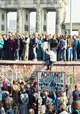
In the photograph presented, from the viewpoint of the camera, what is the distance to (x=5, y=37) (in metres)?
36.0

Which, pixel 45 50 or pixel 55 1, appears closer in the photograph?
pixel 45 50

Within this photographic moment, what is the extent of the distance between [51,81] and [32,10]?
57666 millimetres

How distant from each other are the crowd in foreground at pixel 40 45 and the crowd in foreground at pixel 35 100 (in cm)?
570

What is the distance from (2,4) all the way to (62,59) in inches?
1850

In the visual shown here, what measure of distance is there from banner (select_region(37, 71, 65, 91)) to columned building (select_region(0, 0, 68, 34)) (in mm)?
53107

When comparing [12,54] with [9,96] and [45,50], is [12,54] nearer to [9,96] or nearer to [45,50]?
[45,50]

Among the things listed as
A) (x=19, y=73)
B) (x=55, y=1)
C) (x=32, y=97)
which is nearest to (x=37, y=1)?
(x=55, y=1)

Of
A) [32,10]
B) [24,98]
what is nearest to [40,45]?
[24,98]

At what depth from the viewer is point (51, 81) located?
86.9ft

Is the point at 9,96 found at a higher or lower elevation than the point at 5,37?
lower

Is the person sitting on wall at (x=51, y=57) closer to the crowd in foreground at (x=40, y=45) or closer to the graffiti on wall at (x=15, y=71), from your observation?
the crowd in foreground at (x=40, y=45)

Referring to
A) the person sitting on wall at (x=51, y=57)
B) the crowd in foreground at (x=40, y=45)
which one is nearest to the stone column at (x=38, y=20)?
the crowd in foreground at (x=40, y=45)

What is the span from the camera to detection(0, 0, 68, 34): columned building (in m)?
80.2

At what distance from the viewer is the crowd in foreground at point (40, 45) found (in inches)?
1400
